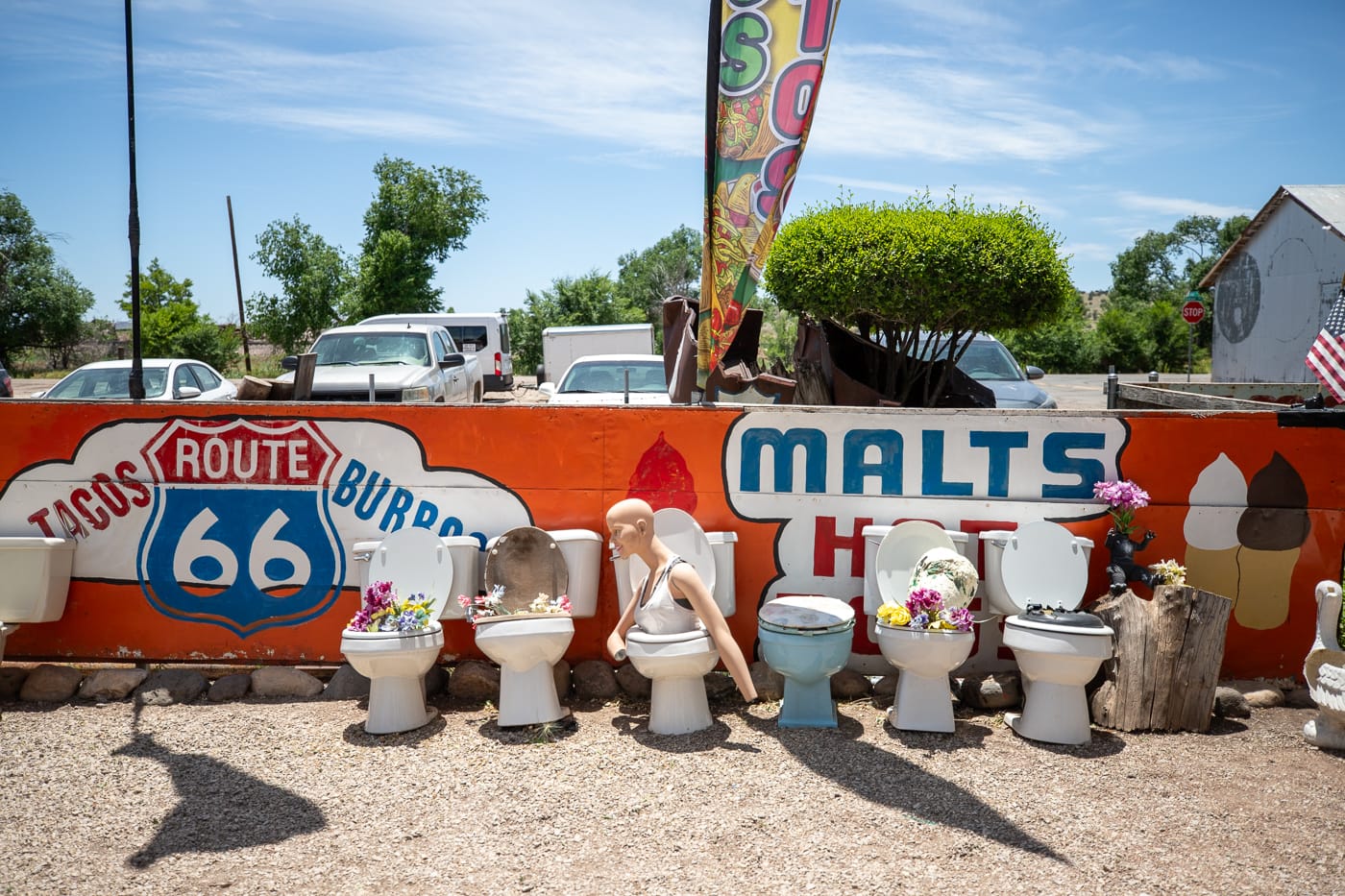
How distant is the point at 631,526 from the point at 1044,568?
7.68ft

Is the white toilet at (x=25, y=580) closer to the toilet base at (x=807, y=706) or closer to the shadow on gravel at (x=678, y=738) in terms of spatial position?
the shadow on gravel at (x=678, y=738)

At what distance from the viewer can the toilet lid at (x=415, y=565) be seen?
5586 mm

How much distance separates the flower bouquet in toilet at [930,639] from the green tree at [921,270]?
4.76 metres

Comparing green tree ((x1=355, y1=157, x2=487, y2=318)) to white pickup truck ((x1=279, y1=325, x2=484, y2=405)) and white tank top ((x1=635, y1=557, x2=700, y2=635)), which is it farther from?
white tank top ((x1=635, y1=557, x2=700, y2=635))

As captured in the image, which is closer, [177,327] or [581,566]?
[581,566]

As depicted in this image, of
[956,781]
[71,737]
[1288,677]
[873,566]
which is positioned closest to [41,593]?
[71,737]

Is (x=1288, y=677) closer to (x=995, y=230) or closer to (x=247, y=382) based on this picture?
(x=995, y=230)

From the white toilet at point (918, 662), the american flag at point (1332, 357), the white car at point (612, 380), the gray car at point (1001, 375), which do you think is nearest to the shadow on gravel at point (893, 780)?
the white toilet at point (918, 662)

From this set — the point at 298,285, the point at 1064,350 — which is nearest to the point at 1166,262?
the point at 1064,350

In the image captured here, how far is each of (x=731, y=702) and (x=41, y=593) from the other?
4249 mm

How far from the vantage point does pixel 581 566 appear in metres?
5.78

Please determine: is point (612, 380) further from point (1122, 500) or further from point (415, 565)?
point (1122, 500)

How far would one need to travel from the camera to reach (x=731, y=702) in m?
5.69

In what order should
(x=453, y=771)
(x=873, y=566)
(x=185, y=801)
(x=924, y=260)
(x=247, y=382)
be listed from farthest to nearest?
(x=924, y=260)
(x=247, y=382)
(x=873, y=566)
(x=453, y=771)
(x=185, y=801)
